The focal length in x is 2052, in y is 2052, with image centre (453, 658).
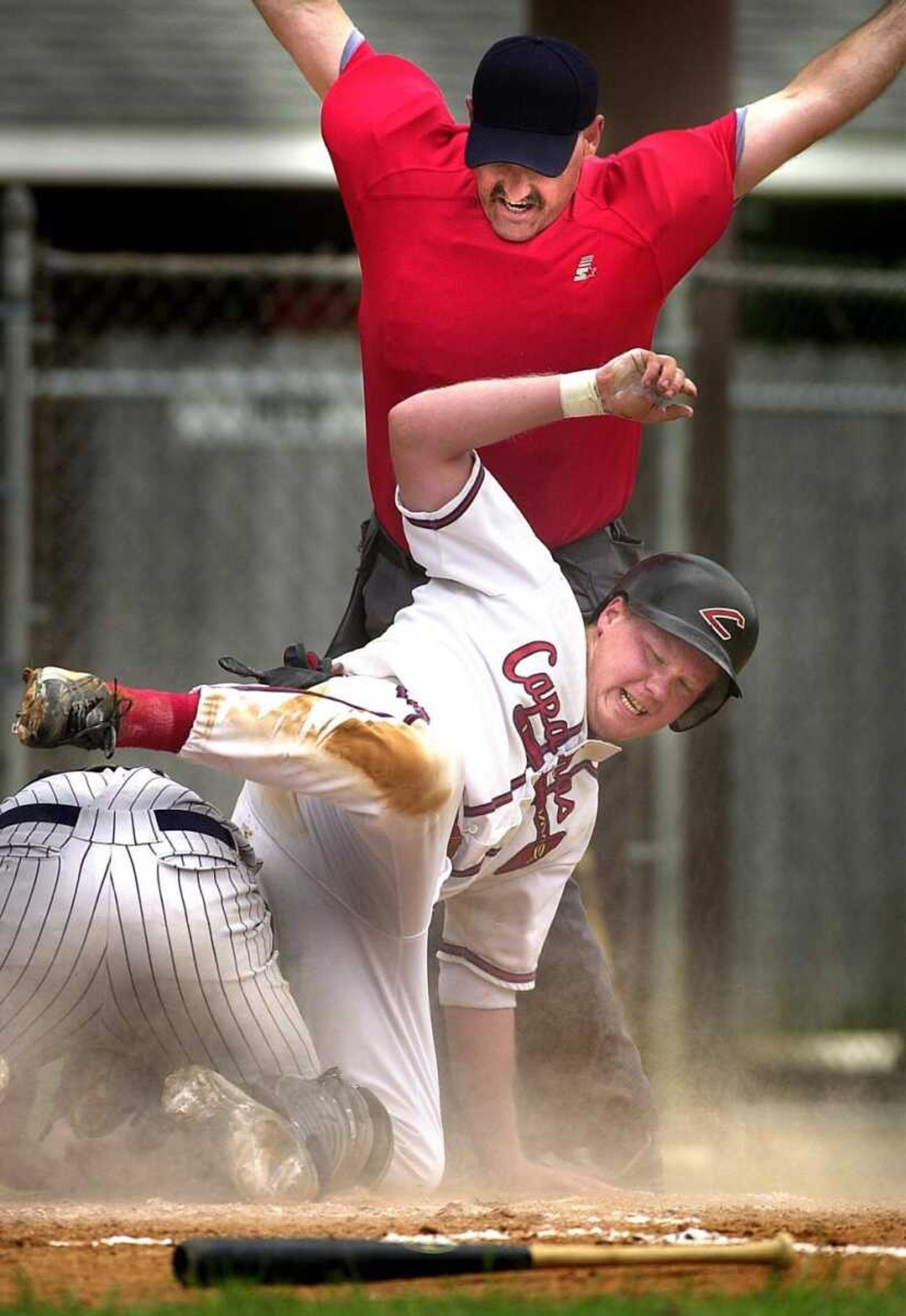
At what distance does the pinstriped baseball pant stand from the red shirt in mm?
877

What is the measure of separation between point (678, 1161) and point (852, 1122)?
916 mm

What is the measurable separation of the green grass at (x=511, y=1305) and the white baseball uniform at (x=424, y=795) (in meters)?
1.03

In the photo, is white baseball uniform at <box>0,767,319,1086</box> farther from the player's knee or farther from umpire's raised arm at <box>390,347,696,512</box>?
umpire's raised arm at <box>390,347,696,512</box>

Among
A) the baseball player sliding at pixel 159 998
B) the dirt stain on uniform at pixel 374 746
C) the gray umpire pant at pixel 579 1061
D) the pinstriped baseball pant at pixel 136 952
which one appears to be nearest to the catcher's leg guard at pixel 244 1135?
the baseball player sliding at pixel 159 998

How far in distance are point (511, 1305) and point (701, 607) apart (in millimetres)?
1665

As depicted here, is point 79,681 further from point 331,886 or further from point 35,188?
point 35,188

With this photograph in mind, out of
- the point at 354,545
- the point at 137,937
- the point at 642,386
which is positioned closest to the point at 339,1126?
the point at 137,937

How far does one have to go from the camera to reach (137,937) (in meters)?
3.63

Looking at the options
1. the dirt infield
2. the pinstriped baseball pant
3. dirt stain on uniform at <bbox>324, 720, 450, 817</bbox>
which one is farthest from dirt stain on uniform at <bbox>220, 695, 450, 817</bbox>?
the dirt infield

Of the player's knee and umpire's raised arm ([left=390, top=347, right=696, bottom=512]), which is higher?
umpire's raised arm ([left=390, top=347, right=696, bottom=512])

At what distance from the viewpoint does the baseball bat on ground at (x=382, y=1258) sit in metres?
2.76

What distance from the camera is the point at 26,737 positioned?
3357mm

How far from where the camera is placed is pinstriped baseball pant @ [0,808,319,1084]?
3625mm

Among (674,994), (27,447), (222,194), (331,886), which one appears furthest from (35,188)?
(331,886)
